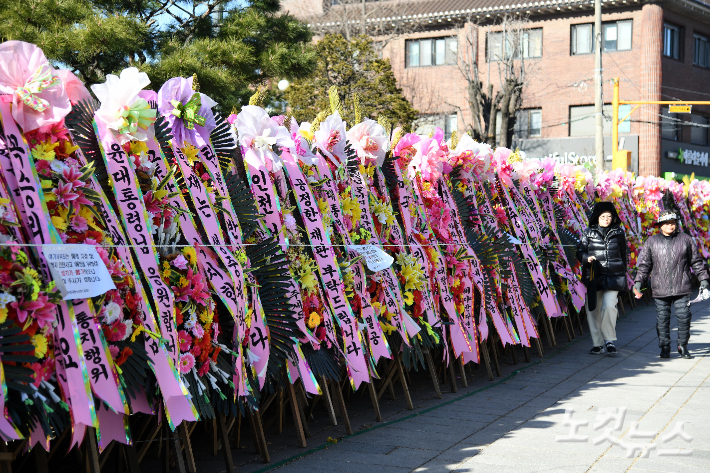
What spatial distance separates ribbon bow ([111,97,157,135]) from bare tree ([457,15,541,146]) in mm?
23888

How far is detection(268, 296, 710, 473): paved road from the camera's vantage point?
15.0 ft

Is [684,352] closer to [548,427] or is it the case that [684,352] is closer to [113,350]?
[548,427]

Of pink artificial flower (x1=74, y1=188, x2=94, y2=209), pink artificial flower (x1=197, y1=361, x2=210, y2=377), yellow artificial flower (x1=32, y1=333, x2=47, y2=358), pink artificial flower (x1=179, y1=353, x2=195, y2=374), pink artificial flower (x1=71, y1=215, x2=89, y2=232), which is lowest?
pink artificial flower (x1=197, y1=361, x2=210, y2=377)

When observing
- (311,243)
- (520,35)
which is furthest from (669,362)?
(520,35)

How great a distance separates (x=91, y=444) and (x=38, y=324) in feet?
2.20

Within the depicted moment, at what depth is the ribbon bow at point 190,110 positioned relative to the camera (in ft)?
14.2

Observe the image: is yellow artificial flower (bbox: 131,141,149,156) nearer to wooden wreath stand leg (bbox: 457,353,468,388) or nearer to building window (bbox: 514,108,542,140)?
wooden wreath stand leg (bbox: 457,353,468,388)

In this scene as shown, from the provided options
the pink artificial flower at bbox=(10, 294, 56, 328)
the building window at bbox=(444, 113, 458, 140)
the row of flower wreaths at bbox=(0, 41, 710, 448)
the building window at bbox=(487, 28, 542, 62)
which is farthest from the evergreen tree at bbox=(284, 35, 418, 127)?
the pink artificial flower at bbox=(10, 294, 56, 328)

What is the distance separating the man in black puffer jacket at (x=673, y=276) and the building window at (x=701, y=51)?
24.6 metres

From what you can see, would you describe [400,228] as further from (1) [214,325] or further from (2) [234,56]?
(2) [234,56]

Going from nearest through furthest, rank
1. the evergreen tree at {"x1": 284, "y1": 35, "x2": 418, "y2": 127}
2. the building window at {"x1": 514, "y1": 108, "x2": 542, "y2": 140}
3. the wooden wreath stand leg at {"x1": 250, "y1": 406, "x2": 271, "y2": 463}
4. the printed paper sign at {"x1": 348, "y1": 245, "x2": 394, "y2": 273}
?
1. the wooden wreath stand leg at {"x1": 250, "y1": 406, "x2": 271, "y2": 463}
2. the printed paper sign at {"x1": 348, "y1": 245, "x2": 394, "y2": 273}
3. the evergreen tree at {"x1": 284, "y1": 35, "x2": 418, "y2": 127}
4. the building window at {"x1": 514, "y1": 108, "x2": 542, "y2": 140}

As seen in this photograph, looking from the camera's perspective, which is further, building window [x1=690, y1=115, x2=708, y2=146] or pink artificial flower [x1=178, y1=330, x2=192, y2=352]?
building window [x1=690, y1=115, x2=708, y2=146]

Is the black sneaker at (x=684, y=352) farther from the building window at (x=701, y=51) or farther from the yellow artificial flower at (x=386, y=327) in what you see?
the building window at (x=701, y=51)

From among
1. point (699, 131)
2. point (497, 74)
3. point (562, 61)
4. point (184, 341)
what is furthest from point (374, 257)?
point (699, 131)
